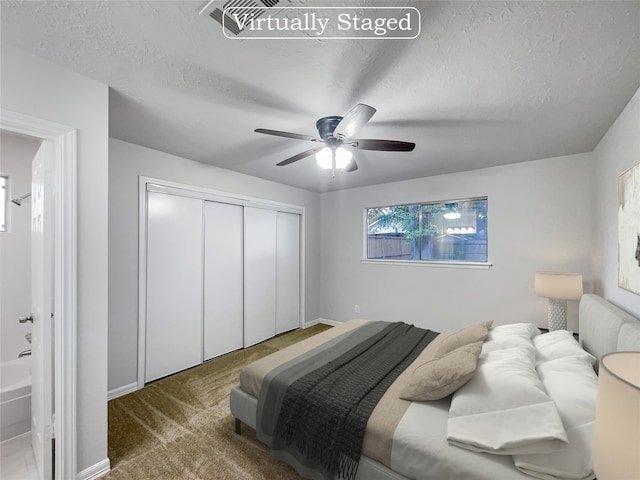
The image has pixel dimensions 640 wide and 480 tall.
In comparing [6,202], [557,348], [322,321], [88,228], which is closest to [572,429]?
[557,348]

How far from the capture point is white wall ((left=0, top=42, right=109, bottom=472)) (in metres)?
1.54

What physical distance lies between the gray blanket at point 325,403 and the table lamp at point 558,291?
147cm

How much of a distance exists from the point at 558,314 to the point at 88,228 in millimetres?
3992

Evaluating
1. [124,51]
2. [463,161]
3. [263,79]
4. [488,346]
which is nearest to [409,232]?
[463,161]

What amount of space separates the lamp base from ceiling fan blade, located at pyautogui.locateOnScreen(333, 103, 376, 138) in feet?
8.83

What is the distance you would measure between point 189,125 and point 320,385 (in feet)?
7.42

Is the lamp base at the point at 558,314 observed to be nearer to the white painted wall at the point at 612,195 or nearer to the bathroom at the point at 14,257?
the white painted wall at the point at 612,195

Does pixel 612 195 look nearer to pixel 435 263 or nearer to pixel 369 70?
pixel 435 263

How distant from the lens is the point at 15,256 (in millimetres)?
2645

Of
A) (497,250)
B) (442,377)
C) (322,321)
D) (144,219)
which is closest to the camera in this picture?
(442,377)

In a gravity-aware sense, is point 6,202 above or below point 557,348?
above

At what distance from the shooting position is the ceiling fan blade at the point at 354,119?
1.50m

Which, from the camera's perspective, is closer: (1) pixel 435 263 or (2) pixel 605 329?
(2) pixel 605 329

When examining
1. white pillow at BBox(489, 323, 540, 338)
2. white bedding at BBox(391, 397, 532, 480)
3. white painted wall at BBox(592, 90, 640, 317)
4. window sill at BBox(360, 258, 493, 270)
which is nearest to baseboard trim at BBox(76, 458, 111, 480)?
white bedding at BBox(391, 397, 532, 480)
